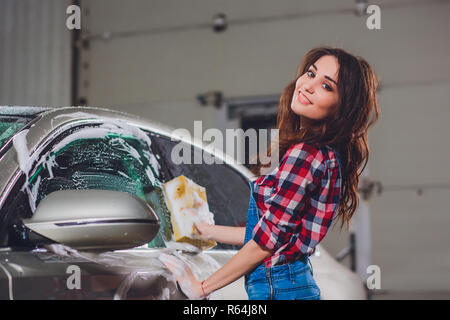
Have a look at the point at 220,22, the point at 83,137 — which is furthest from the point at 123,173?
the point at 220,22

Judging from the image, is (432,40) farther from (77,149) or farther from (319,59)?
(77,149)

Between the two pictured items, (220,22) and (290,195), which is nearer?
(290,195)

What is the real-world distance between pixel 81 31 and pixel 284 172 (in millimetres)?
3625

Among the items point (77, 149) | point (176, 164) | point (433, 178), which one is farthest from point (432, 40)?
point (77, 149)

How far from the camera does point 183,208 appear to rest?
1.26 metres

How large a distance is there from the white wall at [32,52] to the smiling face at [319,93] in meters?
2.80

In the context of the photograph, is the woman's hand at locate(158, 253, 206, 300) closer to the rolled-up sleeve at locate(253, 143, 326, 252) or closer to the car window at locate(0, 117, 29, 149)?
the rolled-up sleeve at locate(253, 143, 326, 252)

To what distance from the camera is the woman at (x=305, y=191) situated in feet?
3.47

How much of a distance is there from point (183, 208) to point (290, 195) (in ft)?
1.02

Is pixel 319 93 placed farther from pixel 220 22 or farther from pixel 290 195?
pixel 220 22

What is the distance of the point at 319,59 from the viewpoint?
1285mm

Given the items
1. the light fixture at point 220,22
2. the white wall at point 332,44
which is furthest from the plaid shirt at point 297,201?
the light fixture at point 220,22

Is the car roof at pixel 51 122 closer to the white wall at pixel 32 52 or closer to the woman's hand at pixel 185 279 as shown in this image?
the woman's hand at pixel 185 279

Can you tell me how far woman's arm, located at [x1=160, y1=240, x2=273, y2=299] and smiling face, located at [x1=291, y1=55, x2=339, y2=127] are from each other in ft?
1.09
